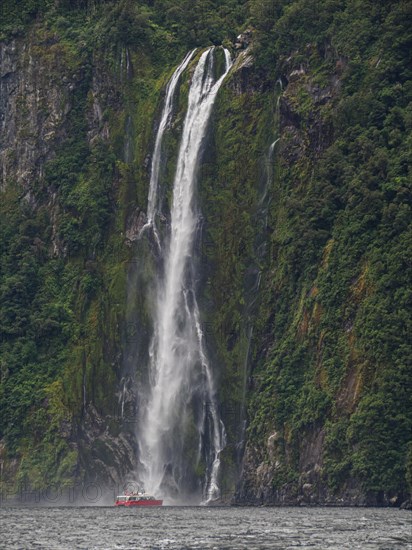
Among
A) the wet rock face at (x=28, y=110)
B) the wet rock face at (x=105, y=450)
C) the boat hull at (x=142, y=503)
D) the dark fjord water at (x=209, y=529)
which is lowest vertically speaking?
the dark fjord water at (x=209, y=529)

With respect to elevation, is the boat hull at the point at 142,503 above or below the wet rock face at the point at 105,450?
below

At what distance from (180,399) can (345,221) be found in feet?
53.4

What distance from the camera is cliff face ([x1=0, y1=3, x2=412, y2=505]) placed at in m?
99.6

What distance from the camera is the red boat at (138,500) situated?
343 feet

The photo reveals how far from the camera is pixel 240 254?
112500mm

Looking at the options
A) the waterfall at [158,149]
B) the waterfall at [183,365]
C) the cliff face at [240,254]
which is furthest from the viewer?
the waterfall at [158,149]

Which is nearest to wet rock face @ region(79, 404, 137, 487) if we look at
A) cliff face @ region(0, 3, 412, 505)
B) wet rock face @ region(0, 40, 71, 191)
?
cliff face @ region(0, 3, 412, 505)

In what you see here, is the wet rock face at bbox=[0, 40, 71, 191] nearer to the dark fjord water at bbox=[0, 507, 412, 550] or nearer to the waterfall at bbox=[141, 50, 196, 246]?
the waterfall at bbox=[141, 50, 196, 246]

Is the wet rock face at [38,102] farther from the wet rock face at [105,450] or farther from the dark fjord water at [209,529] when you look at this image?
the dark fjord water at [209,529]

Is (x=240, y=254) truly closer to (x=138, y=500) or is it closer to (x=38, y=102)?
(x=138, y=500)

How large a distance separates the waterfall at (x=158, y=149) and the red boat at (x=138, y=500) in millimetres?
19601

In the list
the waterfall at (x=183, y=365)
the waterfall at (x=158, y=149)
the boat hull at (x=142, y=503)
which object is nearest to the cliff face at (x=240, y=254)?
the waterfall at (x=183, y=365)

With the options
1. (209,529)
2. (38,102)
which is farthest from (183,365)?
(209,529)

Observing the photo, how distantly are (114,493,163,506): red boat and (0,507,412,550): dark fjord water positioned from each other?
187 inches
